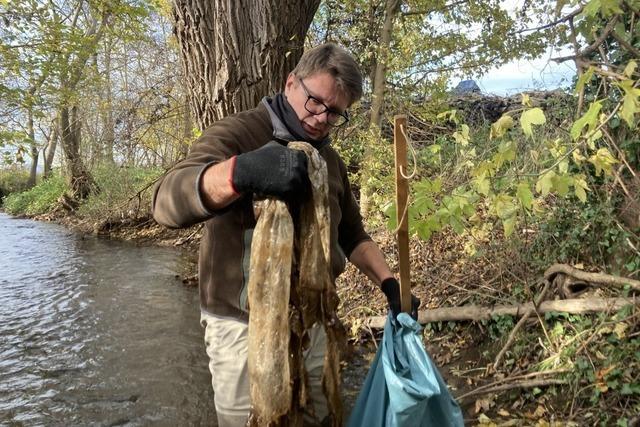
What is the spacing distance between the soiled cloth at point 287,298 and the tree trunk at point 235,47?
6.03 feet

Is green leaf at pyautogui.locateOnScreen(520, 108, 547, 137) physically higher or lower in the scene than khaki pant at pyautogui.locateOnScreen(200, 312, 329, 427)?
higher

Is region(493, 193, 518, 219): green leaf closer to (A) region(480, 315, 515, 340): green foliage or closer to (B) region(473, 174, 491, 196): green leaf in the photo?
(B) region(473, 174, 491, 196): green leaf

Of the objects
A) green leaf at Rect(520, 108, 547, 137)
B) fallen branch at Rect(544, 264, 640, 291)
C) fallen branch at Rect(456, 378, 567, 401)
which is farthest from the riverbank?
green leaf at Rect(520, 108, 547, 137)

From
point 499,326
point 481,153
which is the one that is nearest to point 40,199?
point 481,153

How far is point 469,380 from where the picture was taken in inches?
157

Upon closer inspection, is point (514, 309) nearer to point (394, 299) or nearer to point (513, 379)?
point (513, 379)

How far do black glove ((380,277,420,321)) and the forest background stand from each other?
30 centimetres

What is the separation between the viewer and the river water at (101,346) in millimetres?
3958

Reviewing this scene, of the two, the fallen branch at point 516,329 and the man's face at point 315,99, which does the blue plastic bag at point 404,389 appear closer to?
the man's face at point 315,99

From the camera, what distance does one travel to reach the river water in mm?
3958

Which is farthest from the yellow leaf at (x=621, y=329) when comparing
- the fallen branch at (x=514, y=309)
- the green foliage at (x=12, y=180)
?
the green foliage at (x=12, y=180)

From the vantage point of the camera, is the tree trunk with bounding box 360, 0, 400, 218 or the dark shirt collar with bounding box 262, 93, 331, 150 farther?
the tree trunk with bounding box 360, 0, 400, 218

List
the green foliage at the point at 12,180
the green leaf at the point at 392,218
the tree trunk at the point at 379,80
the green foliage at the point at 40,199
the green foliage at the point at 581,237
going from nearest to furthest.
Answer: the green leaf at the point at 392,218 → the green foliage at the point at 581,237 → the tree trunk at the point at 379,80 → the green foliage at the point at 40,199 → the green foliage at the point at 12,180

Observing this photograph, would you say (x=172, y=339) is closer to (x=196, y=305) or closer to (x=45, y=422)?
(x=196, y=305)
